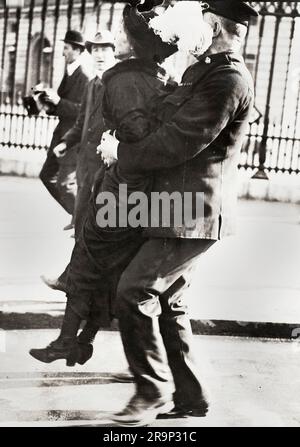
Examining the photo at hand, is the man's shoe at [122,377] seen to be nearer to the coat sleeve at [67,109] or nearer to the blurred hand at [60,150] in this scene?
the blurred hand at [60,150]

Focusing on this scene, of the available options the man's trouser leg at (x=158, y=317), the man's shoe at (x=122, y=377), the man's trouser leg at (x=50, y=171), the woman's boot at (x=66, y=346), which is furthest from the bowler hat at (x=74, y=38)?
the man's shoe at (x=122, y=377)

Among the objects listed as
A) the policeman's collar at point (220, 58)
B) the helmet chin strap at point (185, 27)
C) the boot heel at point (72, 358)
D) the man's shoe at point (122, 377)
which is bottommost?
the man's shoe at point (122, 377)

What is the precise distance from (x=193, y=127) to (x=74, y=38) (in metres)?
0.76

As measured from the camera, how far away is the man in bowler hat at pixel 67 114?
3.26 meters

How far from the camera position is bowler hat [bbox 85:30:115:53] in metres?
3.14

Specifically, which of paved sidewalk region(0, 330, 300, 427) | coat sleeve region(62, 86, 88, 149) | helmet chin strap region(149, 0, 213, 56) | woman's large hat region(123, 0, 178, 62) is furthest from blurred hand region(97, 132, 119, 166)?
paved sidewalk region(0, 330, 300, 427)

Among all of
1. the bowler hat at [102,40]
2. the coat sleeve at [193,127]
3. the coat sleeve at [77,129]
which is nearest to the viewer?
the coat sleeve at [193,127]

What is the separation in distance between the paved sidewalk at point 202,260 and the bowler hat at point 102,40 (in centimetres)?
68

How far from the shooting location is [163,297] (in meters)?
3.16

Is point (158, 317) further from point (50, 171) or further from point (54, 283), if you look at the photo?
point (50, 171)

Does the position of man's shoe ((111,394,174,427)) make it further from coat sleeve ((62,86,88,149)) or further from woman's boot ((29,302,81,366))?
coat sleeve ((62,86,88,149))

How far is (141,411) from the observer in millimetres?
3213

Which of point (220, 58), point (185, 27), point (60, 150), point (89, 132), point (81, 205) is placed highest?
point (185, 27)

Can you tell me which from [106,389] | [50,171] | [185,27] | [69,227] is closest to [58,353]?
[106,389]
